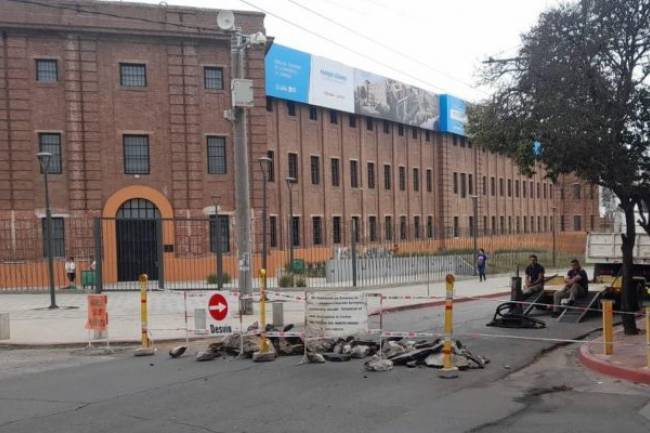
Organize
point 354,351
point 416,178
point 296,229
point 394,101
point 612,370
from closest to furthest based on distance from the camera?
1. point 612,370
2. point 354,351
3. point 296,229
4. point 394,101
5. point 416,178

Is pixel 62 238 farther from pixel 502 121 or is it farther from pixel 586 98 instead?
pixel 586 98

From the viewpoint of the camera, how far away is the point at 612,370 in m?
9.43

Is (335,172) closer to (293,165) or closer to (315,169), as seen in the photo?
(315,169)

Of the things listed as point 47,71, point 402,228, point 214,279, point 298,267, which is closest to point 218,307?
point 214,279

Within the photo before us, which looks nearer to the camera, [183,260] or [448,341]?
[448,341]

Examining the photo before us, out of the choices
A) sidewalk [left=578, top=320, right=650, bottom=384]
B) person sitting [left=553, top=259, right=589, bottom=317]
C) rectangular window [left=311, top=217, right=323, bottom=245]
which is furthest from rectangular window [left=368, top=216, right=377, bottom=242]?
sidewalk [left=578, top=320, right=650, bottom=384]

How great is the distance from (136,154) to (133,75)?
380 cm

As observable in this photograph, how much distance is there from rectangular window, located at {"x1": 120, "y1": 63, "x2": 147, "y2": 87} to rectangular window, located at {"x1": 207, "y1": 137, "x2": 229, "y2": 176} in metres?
4.29

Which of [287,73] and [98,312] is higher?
[287,73]

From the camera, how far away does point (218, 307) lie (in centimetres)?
1211

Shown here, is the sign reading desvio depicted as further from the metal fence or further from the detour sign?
the detour sign

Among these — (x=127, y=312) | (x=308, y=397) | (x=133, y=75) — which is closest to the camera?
(x=308, y=397)

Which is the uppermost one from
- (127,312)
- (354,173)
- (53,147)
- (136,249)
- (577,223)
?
(53,147)

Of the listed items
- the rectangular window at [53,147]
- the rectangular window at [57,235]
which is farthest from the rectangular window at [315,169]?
the rectangular window at [57,235]
